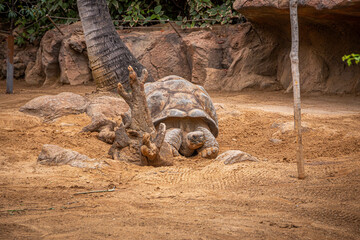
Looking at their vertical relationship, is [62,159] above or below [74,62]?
below

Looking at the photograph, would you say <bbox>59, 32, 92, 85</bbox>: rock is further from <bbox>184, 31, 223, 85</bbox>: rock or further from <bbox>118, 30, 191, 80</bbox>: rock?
<bbox>184, 31, 223, 85</bbox>: rock

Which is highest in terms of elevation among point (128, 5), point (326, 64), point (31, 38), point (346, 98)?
point (128, 5)

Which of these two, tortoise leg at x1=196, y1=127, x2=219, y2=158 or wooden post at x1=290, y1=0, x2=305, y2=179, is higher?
wooden post at x1=290, y1=0, x2=305, y2=179

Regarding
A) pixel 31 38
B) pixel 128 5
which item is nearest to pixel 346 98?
pixel 128 5

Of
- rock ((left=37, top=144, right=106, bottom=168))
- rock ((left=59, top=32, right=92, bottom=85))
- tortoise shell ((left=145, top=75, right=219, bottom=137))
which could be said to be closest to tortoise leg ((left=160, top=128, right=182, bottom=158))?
tortoise shell ((left=145, top=75, right=219, bottom=137))

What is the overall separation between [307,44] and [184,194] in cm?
707

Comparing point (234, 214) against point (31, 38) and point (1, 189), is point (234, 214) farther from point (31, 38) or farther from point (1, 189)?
point (31, 38)

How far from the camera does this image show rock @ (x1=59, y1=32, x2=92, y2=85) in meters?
10.8

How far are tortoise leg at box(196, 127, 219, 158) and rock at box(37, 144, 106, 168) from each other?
1.28 m

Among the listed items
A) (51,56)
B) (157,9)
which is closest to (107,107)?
(157,9)

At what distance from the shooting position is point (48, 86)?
1110cm

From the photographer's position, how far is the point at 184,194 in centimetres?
297

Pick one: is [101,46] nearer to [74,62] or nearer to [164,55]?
[164,55]

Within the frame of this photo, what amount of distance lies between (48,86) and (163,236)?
9.76 meters
